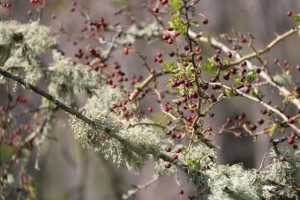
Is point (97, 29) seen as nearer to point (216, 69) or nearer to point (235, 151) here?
point (216, 69)

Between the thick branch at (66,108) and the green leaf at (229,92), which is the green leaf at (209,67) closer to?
the green leaf at (229,92)

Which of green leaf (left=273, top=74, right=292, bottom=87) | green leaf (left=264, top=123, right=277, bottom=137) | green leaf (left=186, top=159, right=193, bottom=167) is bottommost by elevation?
Result: green leaf (left=186, top=159, right=193, bottom=167)

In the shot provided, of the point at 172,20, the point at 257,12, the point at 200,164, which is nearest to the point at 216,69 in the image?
the point at 172,20

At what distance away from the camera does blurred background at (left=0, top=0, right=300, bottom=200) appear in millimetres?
8914

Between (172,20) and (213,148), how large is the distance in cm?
63

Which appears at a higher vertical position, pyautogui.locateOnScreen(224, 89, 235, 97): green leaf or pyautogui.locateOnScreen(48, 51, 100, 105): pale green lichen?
pyautogui.locateOnScreen(48, 51, 100, 105): pale green lichen

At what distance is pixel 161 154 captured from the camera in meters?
2.17

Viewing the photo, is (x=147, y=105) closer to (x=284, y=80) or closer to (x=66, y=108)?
(x=284, y=80)

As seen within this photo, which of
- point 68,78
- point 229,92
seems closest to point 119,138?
point 229,92

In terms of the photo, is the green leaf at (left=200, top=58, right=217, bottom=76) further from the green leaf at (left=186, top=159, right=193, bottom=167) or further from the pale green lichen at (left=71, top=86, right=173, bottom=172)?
the pale green lichen at (left=71, top=86, right=173, bottom=172)

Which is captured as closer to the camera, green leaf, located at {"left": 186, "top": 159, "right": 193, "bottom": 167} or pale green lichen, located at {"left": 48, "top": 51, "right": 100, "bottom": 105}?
green leaf, located at {"left": 186, "top": 159, "right": 193, "bottom": 167}

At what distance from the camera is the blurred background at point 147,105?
29.2ft

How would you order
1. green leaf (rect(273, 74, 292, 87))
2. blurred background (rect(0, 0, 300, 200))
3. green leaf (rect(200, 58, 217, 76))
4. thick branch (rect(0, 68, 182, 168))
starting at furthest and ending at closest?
blurred background (rect(0, 0, 300, 200)) → green leaf (rect(273, 74, 292, 87)) → thick branch (rect(0, 68, 182, 168)) → green leaf (rect(200, 58, 217, 76))

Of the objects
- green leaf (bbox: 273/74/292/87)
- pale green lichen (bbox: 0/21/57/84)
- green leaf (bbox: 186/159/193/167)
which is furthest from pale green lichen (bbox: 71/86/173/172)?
green leaf (bbox: 273/74/292/87)
